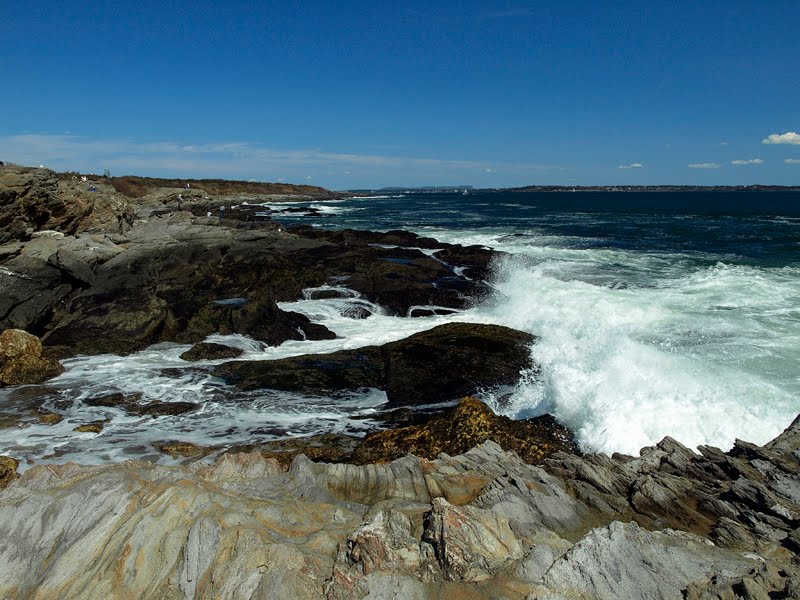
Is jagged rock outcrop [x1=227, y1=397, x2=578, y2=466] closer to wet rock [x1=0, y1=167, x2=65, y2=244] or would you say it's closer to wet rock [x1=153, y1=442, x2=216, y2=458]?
wet rock [x1=153, y1=442, x2=216, y2=458]

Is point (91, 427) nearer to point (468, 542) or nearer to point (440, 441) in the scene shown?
point (440, 441)

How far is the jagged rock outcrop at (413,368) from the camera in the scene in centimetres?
1188

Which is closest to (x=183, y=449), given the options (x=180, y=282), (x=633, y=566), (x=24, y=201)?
(x=633, y=566)

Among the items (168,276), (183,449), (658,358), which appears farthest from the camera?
(168,276)

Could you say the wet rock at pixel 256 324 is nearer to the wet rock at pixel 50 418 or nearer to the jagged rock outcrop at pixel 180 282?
the jagged rock outcrop at pixel 180 282

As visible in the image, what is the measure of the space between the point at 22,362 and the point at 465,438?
11525 mm

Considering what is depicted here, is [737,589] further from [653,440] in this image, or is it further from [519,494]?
[653,440]

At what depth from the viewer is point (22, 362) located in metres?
12.9

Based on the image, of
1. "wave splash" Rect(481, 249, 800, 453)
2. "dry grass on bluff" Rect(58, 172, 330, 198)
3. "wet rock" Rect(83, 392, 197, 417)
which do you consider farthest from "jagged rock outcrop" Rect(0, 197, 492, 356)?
"dry grass on bluff" Rect(58, 172, 330, 198)

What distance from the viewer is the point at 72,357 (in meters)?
14.5

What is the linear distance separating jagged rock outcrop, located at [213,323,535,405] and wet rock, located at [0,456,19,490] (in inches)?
190

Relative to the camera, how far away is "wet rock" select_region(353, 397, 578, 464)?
8.44 m

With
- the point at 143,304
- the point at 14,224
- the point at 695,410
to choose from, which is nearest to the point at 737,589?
the point at 695,410

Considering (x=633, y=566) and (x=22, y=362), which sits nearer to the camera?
(x=633, y=566)
